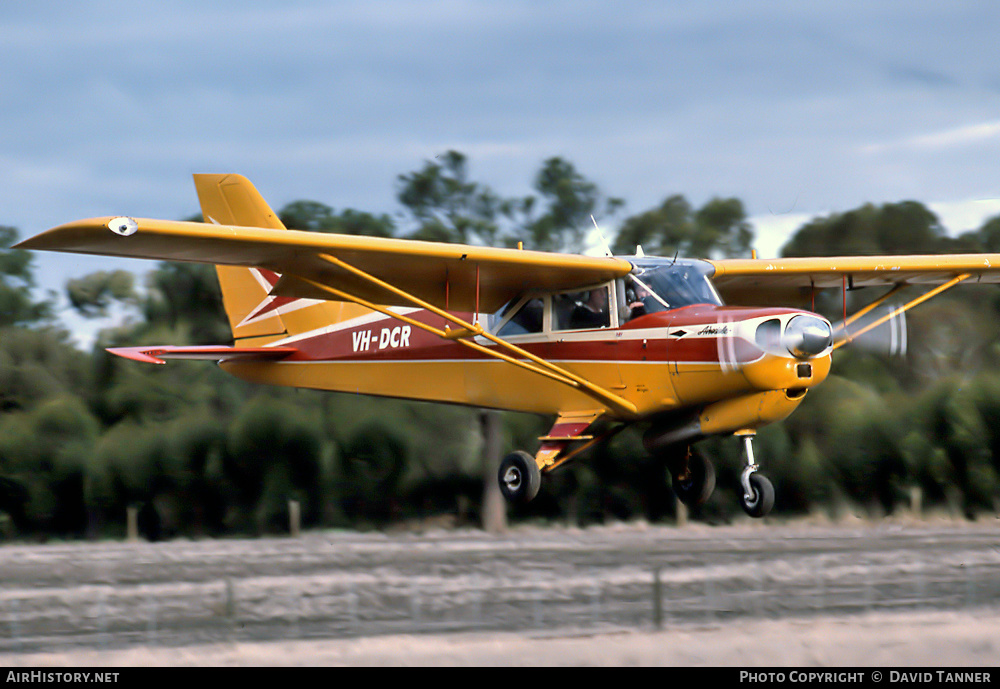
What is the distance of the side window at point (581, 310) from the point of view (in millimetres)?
13484

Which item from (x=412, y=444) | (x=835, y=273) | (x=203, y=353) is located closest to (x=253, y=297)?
(x=203, y=353)

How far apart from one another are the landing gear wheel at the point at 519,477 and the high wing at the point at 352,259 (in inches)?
79.2

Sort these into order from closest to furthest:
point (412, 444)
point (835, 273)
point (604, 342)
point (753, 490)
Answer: point (753, 490)
point (604, 342)
point (835, 273)
point (412, 444)

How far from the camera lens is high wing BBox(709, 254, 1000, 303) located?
595 inches

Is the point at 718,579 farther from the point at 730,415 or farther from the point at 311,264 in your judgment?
the point at 311,264

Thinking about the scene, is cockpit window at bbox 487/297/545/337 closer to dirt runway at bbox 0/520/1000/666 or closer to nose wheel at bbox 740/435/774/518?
nose wheel at bbox 740/435/774/518

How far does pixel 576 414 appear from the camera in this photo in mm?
13836

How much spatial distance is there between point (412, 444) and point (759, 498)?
500 inches

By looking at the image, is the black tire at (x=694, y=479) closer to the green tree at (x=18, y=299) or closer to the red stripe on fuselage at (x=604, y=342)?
the red stripe on fuselage at (x=604, y=342)

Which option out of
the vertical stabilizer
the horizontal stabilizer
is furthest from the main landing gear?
the horizontal stabilizer

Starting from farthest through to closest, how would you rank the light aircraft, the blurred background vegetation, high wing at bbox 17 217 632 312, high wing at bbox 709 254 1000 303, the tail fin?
the blurred background vegetation → the tail fin → high wing at bbox 709 254 1000 303 → the light aircraft → high wing at bbox 17 217 632 312

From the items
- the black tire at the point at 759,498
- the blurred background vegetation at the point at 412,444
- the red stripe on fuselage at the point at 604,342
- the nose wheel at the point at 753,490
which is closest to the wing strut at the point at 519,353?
the red stripe on fuselage at the point at 604,342

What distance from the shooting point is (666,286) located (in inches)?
519

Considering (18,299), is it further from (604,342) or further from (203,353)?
(604,342)
